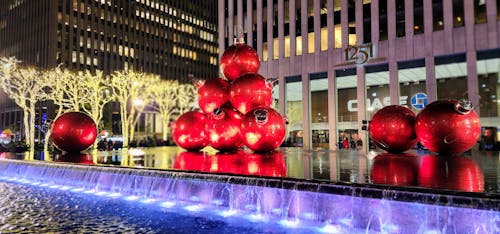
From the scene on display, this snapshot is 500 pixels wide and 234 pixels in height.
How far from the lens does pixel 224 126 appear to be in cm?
1238

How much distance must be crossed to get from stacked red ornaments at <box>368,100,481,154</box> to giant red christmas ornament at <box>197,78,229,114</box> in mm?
4974

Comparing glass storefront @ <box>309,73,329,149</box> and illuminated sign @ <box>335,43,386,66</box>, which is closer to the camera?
illuminated sign @ <box>335,43,386,66</box>

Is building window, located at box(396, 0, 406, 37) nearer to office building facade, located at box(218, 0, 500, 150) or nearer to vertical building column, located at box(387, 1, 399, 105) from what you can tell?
office building facade, located at box(218, 0, 500, 150)

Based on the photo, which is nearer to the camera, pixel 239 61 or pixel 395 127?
pixel 395 127

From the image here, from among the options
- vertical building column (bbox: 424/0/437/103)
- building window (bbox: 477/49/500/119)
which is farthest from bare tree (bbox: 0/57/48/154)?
building window (bbox: 477/49/500/119)

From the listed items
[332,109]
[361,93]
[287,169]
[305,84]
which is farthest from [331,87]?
[287,169]

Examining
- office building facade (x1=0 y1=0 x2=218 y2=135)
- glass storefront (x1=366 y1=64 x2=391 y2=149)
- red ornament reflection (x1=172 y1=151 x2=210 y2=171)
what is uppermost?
office building facade (x1=0 y1=0 x2=218 y2=135)

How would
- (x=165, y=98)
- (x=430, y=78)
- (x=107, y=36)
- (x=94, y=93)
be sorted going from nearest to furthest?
(x=430, y=78) → (x=94, y=93) → (x=165, y=98) → (x=107, y=36)

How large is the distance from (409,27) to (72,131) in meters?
26.5

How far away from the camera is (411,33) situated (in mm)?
30281

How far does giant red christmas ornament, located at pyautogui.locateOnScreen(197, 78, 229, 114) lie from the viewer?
12.6 metres

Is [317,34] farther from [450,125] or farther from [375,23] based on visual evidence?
[450,125]

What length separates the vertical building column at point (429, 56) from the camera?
29344mm

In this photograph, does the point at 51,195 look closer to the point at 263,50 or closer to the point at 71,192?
the point at 71,192
